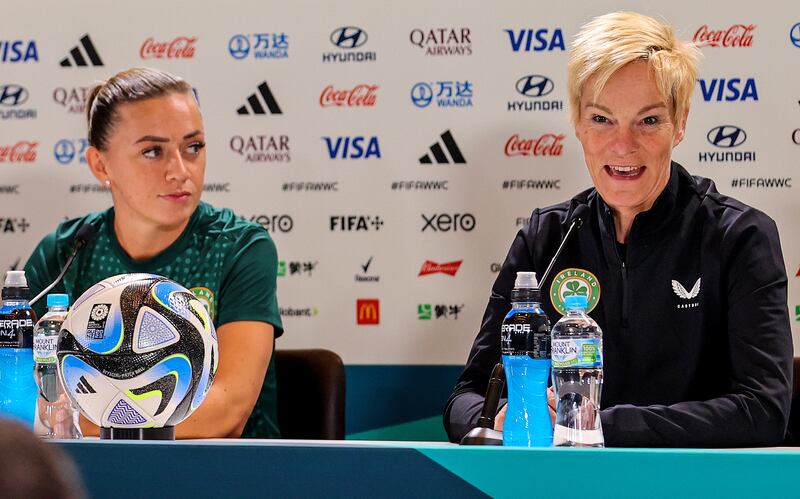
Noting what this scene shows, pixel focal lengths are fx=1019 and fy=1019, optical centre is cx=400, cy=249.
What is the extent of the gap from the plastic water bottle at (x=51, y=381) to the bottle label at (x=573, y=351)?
0.90 meters

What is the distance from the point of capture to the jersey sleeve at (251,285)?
232 cm

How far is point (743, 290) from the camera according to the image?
1.95m

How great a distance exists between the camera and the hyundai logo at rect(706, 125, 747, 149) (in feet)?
9.70

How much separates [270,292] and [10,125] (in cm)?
134

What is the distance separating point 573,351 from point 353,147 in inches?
63.4

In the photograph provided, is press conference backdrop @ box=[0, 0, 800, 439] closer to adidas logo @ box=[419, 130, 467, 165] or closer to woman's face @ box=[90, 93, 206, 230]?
adidas logo @ box=[419, 130, 467, 165]

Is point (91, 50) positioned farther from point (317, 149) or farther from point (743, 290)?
point (743, 290)

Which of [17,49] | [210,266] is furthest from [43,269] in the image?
[17,49]

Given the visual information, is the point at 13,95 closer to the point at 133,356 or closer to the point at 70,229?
the point at 70,229

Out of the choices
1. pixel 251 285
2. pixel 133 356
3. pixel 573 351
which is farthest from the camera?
pixel 251 285

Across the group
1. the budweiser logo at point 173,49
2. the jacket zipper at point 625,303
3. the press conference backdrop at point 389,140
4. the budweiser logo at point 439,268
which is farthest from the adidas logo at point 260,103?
the jacket zipper at point 625,303

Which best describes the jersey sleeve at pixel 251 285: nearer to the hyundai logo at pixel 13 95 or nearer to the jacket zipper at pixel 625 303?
the jacket zipper at pixel 625 303

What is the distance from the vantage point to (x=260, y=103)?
3.13 metres

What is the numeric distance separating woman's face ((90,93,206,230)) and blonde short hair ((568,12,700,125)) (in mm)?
942
